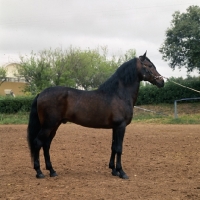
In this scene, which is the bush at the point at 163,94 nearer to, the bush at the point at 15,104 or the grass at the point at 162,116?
the grass at the point at 162,116

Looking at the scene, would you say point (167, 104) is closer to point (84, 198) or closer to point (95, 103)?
point (95, 103)

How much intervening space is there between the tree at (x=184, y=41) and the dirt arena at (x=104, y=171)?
16.4 m

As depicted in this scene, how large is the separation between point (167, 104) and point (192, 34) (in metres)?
6.02

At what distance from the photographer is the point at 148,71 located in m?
6.34

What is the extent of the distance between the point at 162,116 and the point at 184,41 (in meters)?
9.39

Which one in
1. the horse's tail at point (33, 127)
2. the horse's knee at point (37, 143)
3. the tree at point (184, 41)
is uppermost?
the tree at point (184, 41)

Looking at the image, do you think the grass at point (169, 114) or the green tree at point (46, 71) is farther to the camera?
the green tree at point (46, 71)

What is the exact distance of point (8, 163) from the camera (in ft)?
23.5

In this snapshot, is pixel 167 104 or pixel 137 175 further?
pixel 167 104

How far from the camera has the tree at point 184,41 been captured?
2523cm

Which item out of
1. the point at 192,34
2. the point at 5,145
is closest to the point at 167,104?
the point at 192,34

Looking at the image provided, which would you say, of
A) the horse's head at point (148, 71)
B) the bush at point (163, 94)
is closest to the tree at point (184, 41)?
the bush at point (163, 94)

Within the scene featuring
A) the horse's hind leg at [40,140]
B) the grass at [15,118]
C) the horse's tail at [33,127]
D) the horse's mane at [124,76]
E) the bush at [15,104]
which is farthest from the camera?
the bush at [15,104]

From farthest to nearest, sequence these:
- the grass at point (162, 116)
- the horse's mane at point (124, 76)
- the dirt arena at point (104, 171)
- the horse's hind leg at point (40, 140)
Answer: the grass at point (162, 116) → the horse's mane at point (124, 76) → the horse's hind leg at point (40, 140) → the dirt arena at point (104, 171)
